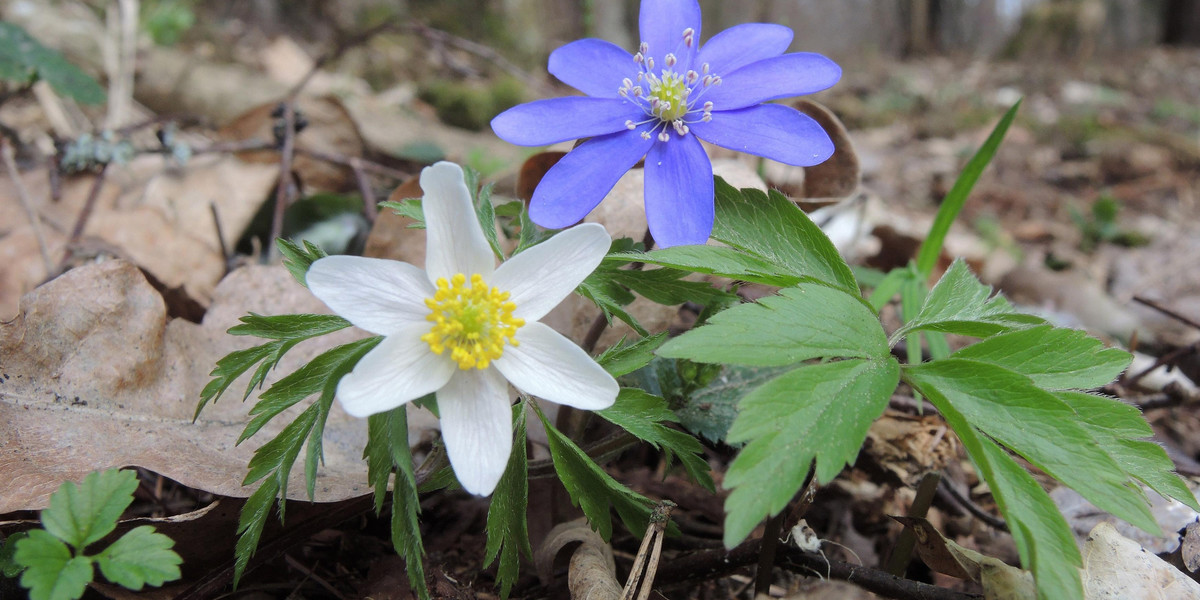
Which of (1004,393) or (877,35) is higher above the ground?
(1004,393)

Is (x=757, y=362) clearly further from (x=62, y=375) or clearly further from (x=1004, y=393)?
(x=62, y=375)

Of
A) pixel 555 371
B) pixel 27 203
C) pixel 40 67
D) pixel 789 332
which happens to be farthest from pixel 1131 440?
pixel 40 67

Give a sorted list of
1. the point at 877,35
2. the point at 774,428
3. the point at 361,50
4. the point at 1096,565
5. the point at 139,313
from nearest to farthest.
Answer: the point at 774,428
the point at 1096,565
the point at 139,313
the point at 361,50
the point at 877,35

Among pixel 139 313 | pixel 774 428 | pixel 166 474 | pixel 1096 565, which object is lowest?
pixel 1096 565

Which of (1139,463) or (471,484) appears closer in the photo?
(471,484)

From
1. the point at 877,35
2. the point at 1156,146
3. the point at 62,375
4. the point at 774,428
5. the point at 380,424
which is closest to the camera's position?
the point at 774,428

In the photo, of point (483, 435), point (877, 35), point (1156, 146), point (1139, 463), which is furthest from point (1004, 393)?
point (877, 35)
